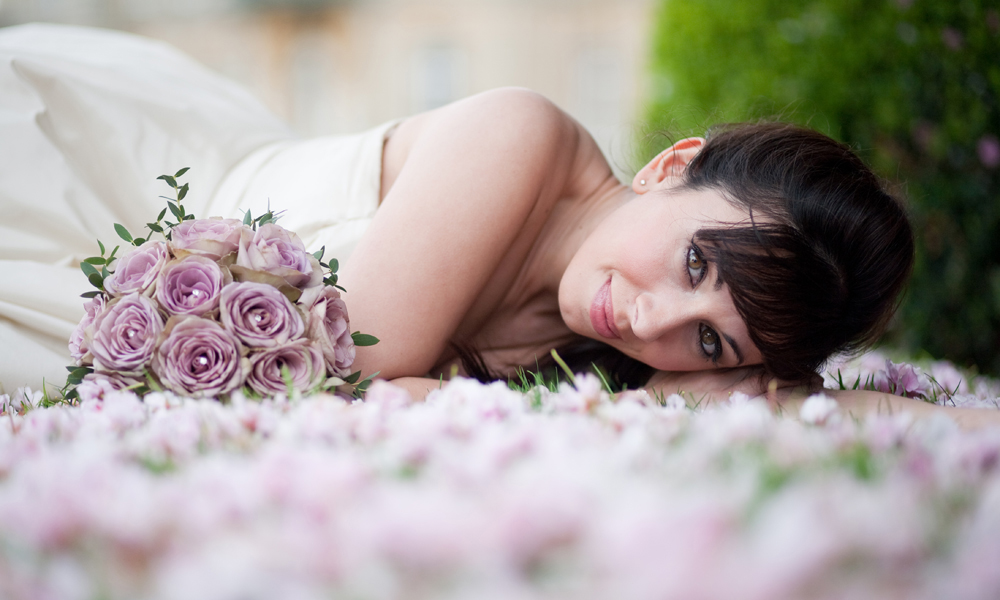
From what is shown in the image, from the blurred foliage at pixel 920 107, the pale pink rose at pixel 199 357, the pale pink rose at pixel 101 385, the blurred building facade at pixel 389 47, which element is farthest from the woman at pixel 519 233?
the blurred building facade at pixel 389 47

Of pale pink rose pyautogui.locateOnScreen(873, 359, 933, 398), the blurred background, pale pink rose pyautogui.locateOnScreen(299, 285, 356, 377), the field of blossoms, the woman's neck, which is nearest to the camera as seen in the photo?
the field of blossoms

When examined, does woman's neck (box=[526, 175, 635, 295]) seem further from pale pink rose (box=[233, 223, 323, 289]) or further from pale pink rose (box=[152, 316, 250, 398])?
pale pink rose (box=[152, 316, 250, 398])

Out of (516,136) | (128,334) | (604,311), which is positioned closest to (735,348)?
(604,311)

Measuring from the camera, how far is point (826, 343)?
2.12 m

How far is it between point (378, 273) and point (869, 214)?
1.42 meters

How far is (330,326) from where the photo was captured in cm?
166

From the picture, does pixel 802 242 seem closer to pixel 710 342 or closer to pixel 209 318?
pixel 710 342

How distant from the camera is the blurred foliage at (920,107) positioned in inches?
145

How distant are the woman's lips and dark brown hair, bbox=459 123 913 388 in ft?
0.98

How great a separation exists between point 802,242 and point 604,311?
0.58m

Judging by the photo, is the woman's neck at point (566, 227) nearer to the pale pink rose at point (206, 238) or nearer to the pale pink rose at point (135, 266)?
the pale pink rose at point (206, 238)

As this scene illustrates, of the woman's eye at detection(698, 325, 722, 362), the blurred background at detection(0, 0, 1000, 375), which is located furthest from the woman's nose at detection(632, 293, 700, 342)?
the blurred background at detection(0, 0, 1000, 375)

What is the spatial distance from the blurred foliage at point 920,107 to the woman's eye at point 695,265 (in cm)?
167

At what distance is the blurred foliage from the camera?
3.67 metres
